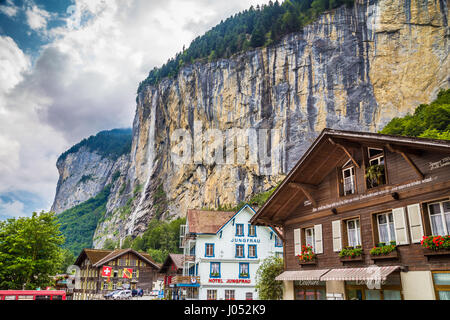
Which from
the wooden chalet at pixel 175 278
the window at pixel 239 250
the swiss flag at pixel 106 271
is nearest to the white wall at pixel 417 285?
the window at pixel 239 250

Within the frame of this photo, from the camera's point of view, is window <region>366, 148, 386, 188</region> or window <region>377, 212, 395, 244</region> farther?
window <region>366, 148, 386, 188</region>

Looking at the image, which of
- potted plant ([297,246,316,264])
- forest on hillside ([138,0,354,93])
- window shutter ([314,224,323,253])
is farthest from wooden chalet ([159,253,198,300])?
forest on hillside ([138,0,354,93])

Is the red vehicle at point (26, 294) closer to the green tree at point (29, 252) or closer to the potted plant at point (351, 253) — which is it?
the green tree at point (29, 252)

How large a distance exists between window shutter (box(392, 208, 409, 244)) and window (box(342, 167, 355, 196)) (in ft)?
8.01

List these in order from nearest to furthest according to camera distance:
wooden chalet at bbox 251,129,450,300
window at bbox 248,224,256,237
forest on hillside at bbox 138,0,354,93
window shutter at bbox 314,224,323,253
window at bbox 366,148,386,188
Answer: wooden chalet at bbox 251,129,450,300
window at bbox 366,148,386,188
window shutter at bbox 314,224,323,253
window at bbox 248,224,256,237
forest on hillside at bbox 138,0,354,93

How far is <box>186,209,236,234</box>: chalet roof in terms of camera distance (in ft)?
111

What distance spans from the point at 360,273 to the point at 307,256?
326cm

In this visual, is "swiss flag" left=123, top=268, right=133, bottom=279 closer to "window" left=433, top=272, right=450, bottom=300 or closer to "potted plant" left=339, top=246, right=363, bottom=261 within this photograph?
"potted plant" left=339, top=246, right=363, bottom=261

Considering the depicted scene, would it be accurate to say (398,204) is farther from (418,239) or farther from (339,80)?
(339,80)

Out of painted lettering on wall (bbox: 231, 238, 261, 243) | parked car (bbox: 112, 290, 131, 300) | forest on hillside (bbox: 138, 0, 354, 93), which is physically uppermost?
forest on hillside (bbox: 138, 0, 354, 93)

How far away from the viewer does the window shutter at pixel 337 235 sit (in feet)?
51.0

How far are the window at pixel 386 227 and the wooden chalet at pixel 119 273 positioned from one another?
41.7 metres
